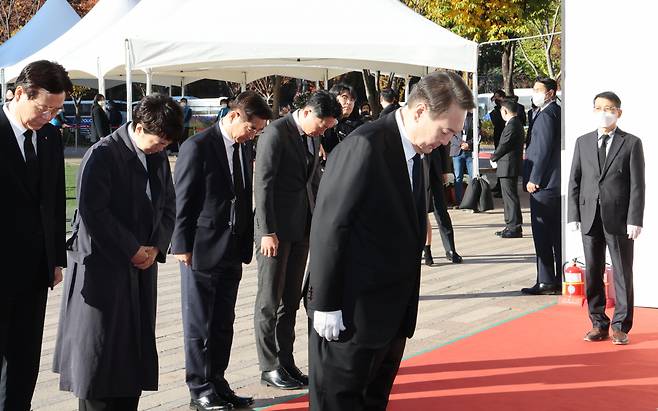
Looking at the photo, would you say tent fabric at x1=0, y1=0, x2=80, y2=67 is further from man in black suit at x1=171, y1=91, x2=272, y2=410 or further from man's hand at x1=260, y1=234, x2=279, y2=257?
man in black suit at x1=171, y1=91, x2=272, y2=410

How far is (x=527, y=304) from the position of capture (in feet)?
27.5

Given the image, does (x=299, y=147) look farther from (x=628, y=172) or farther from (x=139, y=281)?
(x=628, y=172)

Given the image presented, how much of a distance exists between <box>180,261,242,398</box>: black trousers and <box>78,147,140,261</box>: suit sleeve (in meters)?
1.13

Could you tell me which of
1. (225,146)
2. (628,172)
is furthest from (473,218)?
(225,146)

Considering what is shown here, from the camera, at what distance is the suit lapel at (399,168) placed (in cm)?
359

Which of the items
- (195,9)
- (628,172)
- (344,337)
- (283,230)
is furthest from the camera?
(195,9)

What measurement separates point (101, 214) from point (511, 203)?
930 centimetres

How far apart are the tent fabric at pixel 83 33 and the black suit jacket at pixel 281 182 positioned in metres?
13.0

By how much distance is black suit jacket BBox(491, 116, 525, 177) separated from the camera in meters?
12.6

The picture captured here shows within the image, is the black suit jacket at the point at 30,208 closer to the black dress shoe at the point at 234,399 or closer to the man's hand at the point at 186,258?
the man's hand at the point at 186,258

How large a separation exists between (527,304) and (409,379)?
2.77m

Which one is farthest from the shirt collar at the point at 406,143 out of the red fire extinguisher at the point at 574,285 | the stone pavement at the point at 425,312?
the red fire extinguisher at the point at 574,285

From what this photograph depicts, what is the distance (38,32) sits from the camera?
2702 cm

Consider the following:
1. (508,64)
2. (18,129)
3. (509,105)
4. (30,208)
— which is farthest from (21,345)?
(508,64)
